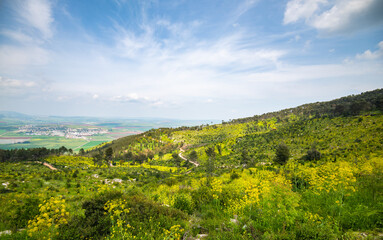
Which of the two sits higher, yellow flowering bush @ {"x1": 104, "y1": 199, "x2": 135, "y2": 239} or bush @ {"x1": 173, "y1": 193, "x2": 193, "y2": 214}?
yellow flowering bush @ {"x1": 104, "y1": 199, "x2": 135, "y2": 239}

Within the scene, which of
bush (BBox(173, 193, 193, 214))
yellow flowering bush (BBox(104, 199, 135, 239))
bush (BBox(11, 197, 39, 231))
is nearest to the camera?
yellow flowering bush (BBox(104, 199, 135, 239))

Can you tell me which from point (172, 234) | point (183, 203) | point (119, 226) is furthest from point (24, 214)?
point (183, 203)

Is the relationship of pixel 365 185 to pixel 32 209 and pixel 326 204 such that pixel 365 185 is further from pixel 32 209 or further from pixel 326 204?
pixel 32 209

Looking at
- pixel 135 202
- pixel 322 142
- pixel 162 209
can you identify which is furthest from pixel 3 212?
pixel 322 142

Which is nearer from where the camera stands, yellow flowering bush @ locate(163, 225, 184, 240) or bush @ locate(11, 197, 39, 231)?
yellow flowering bush @ locate(163, 225, 184, 240)

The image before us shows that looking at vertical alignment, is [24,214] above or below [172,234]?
above

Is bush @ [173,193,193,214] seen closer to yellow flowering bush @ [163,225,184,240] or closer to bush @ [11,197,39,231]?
yellow flowering bush @ [163,225,184,240]

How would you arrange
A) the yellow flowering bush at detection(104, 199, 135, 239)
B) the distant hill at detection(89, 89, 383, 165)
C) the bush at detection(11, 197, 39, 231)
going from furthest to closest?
the distant hill at detection(89, 89, 383, 165)
the bush at detection(11, 197, 39, 231)
the yellow flowering bush at detection(104, 199, 135, 239)

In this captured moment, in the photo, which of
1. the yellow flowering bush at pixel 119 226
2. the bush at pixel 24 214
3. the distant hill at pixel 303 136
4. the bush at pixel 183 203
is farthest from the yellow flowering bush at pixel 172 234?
the distant hill at pixel 303 136

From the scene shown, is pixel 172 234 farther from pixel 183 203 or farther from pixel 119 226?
pixel 183 203

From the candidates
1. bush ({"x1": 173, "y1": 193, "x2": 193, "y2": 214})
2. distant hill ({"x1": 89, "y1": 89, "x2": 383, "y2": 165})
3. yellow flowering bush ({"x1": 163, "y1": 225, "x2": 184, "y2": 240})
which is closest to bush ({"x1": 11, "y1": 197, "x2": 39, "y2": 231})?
yellow flowering bush ({"x1": 163, "y1": 225, "x2": 184, "y2": 240})

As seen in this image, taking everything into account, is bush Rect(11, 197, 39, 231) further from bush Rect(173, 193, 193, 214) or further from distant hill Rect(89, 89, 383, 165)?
distant hill Rect(89, 89, 383, 165)

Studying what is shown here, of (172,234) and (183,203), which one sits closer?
(172,234)

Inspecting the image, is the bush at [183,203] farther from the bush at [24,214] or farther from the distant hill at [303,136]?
the distant hill at [303,136]
